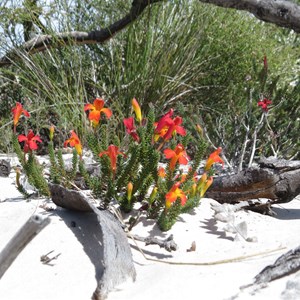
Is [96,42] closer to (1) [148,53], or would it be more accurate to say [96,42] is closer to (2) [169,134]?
(1) [148,53]

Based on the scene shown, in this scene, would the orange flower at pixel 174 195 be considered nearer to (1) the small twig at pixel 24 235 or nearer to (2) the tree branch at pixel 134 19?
(1) the small twig at pixel 24 235

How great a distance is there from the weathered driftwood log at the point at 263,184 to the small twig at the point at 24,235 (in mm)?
1796

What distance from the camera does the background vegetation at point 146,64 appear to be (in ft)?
16.7

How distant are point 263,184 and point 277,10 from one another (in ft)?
5.40

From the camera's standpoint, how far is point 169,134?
8.85 feet

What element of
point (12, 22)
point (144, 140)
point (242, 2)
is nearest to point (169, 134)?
point (144, 140)

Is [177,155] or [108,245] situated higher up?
[177,155]

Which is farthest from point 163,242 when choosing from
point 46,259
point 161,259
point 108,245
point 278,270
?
point 278,270

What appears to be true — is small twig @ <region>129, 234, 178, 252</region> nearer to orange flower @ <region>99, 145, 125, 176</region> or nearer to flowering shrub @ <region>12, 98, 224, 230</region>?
flowering shrub @ <region>12, 98, 224, 230</region>

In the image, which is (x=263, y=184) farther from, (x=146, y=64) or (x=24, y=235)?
(x=146, y=64)

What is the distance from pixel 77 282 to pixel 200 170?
211 centimetres

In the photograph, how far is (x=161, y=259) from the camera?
236 centimetres

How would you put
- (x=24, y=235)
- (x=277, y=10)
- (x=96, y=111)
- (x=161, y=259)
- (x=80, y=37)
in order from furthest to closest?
(x=80, y=37), (x=277, y=10), (x=96, y=111), (x=161, y=259), (x=24, y=235)

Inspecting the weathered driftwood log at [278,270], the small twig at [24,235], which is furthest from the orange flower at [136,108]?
the small twig at [24,235]
